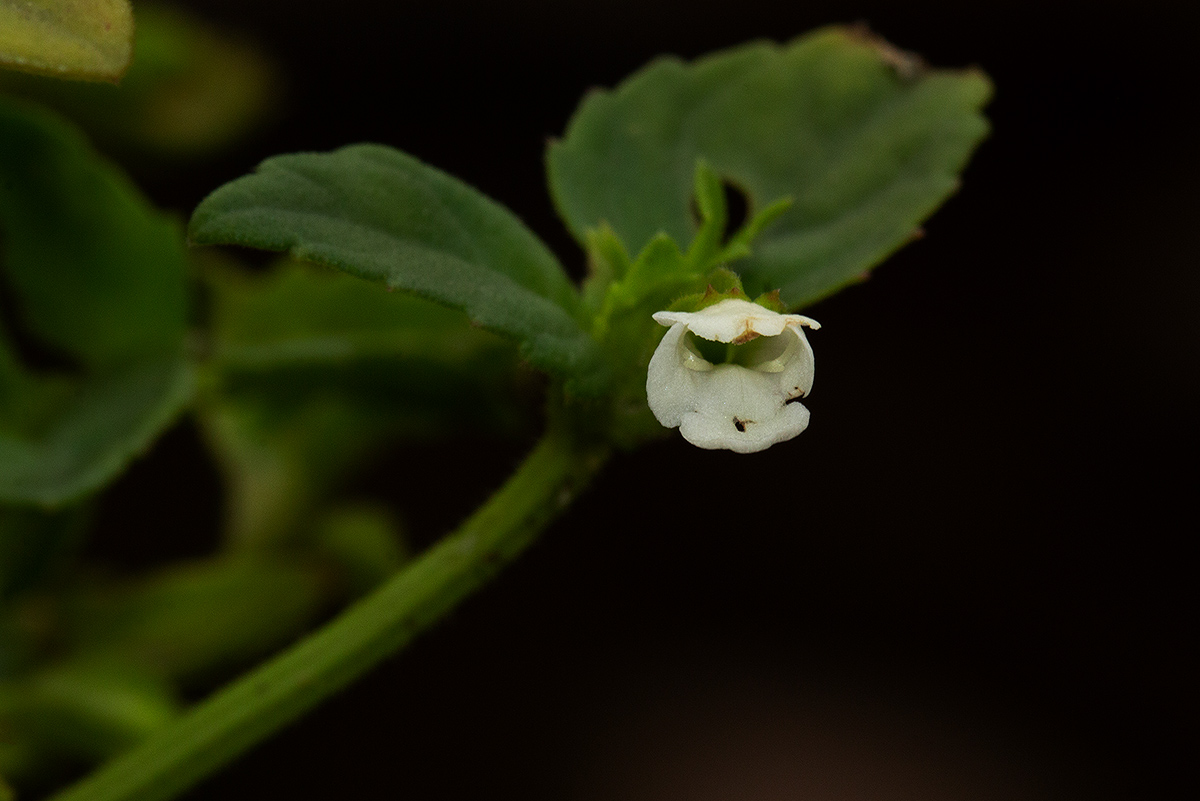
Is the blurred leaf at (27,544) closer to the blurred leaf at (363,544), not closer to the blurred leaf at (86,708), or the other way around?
the blurred leaf at (86,708)

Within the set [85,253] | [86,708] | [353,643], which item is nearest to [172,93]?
[85,253]

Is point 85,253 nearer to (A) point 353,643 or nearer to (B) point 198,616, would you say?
(B) point 198,616

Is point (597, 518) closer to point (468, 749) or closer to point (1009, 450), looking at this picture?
point (468, 749)

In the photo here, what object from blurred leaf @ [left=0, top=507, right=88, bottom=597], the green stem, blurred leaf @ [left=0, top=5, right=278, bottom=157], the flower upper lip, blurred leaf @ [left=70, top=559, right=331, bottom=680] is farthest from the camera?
blurred leaf @ [left=0, top=5, right=278, bottom=157]

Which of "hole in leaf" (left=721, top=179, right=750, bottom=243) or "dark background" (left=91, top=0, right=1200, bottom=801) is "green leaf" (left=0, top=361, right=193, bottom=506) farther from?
"hole in leaf" (left=721, top=179, right=750, bottom=243)

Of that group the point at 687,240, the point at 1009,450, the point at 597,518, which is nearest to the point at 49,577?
the point at 687,240

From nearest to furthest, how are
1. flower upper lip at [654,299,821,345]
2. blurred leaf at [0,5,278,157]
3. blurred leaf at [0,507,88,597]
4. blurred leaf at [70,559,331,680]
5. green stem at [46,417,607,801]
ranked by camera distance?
flower upper lip at [654,299,821,345], green stem at [46,417,607,801], blurred leaf at [0,507,88,597], blurred leaf at [70,559,331,680], blurred leaf at [0,5,278,157]

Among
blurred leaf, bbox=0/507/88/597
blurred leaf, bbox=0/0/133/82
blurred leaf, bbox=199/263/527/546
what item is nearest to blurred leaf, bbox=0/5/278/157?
blurred leaf, bbox=199/263/527/546
